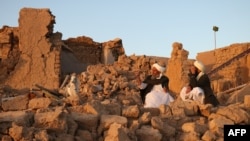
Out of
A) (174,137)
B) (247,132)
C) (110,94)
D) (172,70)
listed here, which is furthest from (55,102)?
(172,70)

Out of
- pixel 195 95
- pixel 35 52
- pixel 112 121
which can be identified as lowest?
pixel 112 121

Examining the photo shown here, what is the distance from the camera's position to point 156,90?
27.2ft

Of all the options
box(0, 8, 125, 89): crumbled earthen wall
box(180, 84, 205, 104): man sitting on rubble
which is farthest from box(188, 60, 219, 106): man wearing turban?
box(0, 8, 125, 89): crumbled earthen wall

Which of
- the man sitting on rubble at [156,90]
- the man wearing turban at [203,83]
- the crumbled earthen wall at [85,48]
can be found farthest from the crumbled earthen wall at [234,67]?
the man sitting on rubble at [156,90]

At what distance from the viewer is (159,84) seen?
27.5 feet

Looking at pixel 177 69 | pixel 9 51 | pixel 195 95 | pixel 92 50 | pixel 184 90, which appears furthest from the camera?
pixel 92 50

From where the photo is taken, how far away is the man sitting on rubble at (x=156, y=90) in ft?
26.1

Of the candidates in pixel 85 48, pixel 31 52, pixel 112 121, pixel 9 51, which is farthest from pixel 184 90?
pixel 85 48

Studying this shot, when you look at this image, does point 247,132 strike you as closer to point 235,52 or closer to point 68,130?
point 68,130

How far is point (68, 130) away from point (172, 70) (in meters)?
12.7

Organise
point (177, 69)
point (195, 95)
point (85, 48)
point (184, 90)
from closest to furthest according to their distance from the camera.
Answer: point (195, 95), point (184, 90), point (177, 69), point (85, 48)

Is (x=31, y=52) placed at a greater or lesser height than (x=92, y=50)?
lesser

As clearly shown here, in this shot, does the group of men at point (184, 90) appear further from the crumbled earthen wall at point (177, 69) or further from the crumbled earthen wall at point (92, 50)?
the crumbled earthen wall at point (92, 50)

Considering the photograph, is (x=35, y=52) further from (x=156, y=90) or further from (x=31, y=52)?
(x=156, y=90)
